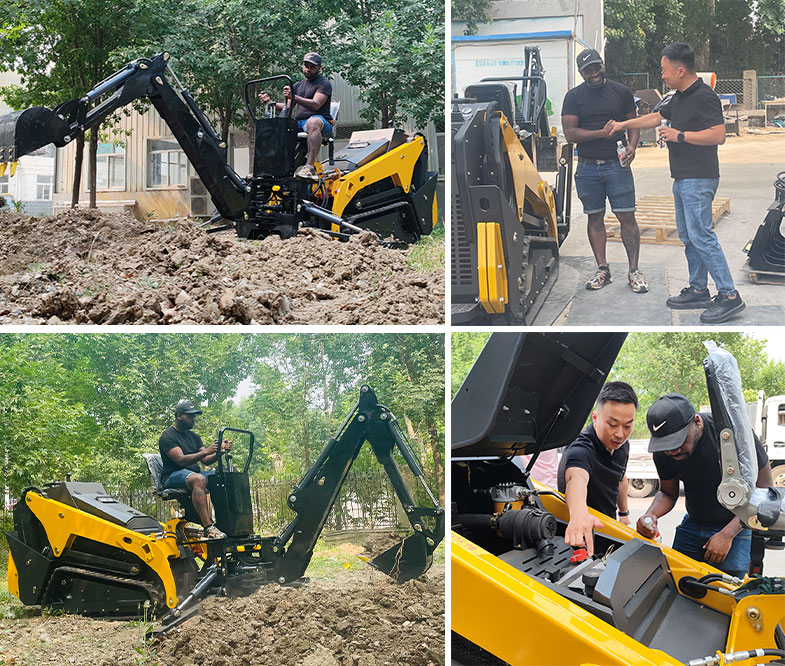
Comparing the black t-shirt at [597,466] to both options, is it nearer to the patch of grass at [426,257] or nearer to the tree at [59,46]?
the patch of grass at [426,257]

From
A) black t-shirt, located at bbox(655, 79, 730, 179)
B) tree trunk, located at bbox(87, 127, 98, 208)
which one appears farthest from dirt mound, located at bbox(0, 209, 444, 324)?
black t-shirt, located at bbox(655, 79, 730, 179)

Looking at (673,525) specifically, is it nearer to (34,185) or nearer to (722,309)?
(722,309)

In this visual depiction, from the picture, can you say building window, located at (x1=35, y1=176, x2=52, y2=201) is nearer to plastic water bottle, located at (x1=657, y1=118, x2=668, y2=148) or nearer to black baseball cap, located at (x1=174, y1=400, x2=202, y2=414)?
black baseball cap, located at (x1=174, y1=400, x2=202, y2=414)

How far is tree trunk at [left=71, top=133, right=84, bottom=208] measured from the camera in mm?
5293

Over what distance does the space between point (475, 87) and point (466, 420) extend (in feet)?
5.09

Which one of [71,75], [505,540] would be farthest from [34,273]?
[505,540]

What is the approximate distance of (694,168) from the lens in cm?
313

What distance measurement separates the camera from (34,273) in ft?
13.1

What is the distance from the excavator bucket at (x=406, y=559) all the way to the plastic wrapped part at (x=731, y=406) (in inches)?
58.7

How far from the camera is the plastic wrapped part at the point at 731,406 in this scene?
7.39 ft

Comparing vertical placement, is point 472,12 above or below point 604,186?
A: above

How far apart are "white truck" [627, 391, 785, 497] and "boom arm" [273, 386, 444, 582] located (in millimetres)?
1079

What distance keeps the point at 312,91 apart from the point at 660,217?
7.63 ft

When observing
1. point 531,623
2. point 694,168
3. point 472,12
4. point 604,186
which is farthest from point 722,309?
point 531,623
